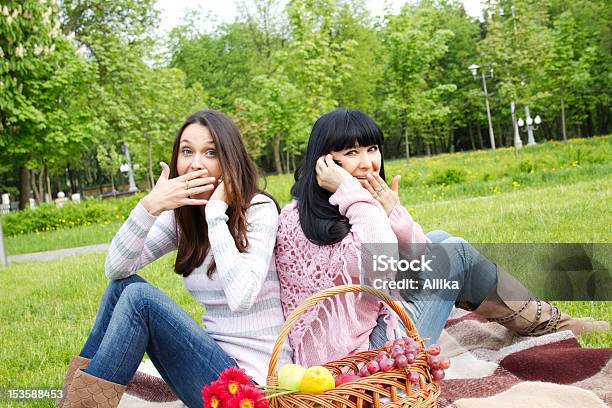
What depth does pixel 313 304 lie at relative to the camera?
2150 mm

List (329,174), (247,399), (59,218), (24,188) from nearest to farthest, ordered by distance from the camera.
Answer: (247,399), (329,174), (59,218), (24,188)

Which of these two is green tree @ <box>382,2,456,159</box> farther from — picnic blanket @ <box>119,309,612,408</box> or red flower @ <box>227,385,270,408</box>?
red flower @ <box>227,385,270,408</box>

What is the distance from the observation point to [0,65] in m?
12.4

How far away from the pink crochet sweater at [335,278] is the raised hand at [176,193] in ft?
1.22

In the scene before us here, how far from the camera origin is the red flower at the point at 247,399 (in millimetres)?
1867

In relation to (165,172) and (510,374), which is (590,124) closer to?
(510,374)

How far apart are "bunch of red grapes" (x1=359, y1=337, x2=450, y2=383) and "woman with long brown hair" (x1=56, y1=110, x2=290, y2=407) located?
486mm

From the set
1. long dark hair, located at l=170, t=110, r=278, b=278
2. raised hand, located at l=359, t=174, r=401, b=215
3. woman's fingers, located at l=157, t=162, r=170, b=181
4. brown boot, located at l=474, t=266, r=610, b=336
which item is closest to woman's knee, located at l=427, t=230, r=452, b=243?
brown boot, located at l=474, t=266, r=610, b=336

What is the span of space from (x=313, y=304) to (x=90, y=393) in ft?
2.94

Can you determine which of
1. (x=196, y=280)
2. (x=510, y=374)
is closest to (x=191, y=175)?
(x=196, y=280)

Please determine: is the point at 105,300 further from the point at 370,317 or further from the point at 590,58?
the point at 590,58

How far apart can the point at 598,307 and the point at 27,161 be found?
572 inches

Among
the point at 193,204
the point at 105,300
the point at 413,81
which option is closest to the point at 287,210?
the point at 193,204

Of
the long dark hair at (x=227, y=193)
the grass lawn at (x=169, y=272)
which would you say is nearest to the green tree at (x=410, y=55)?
the grass lawn at (x=169, y=272)
